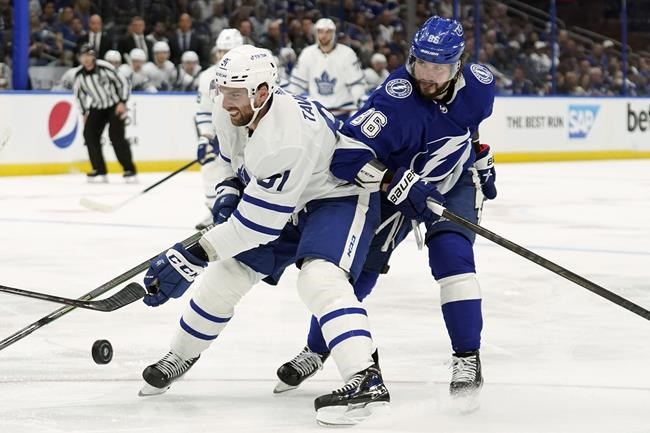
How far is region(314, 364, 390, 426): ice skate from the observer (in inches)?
111

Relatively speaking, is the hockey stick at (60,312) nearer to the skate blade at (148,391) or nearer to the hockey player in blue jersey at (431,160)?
the skate blade at (148,391)

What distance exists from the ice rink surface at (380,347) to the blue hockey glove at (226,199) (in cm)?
45

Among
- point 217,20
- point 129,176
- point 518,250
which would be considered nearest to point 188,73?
point 217,20

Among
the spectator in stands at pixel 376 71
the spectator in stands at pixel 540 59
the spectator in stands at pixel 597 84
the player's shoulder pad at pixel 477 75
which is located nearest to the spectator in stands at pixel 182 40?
the spectator in stands at pixel 376 71

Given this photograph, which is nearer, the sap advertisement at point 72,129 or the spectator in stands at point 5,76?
the sap advertisement at point 72,129

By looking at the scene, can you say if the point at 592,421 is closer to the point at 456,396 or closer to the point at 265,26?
→ the point at 456,396

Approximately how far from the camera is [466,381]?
315 cm

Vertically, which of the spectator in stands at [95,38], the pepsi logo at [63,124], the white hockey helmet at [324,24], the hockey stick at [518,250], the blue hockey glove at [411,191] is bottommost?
the pepsi logo at [63,124]

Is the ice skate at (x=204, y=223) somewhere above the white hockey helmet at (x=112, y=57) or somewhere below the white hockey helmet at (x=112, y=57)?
above

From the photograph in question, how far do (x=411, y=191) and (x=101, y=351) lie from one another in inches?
34.7

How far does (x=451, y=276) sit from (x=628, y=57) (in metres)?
13.8

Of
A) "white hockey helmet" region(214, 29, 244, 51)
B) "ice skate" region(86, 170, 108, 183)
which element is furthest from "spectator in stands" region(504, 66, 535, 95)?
"white hockey helmet" region(214, 29, 244, 51)

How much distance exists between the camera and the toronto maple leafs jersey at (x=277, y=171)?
2881 mm

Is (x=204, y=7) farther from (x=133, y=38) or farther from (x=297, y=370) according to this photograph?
(x=297, y=370)
